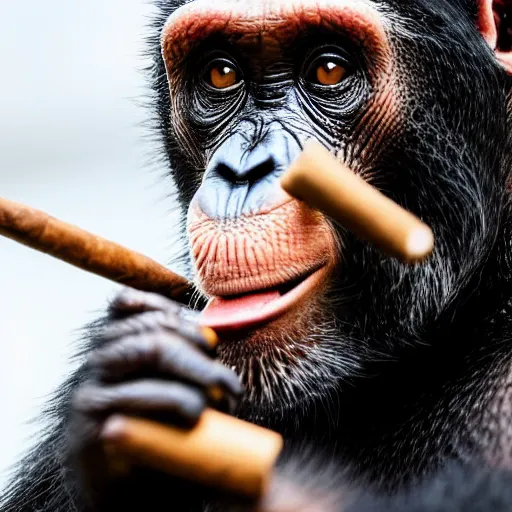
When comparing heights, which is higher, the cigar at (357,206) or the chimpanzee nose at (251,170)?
the cigar at (357,206)

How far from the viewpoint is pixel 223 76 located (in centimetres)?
267

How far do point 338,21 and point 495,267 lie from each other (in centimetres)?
71

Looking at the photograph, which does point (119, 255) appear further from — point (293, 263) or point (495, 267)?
point (495, 267)

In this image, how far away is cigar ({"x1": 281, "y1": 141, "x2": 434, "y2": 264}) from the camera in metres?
1.62

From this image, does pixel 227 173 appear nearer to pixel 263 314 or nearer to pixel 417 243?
pixel 263 314

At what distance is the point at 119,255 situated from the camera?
213cm

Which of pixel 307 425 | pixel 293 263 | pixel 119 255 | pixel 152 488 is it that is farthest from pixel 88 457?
pixel 307 425

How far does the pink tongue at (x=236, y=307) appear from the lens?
218cm

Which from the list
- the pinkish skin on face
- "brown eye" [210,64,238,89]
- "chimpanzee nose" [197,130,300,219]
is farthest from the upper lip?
"brown eye" [210,64,238,89]

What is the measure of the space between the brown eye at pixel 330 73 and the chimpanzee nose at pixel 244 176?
210 mm


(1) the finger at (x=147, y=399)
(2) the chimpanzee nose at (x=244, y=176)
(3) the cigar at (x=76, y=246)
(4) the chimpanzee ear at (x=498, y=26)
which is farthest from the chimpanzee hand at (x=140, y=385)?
(4) the chimpanzee ear at (x=498, y=26)

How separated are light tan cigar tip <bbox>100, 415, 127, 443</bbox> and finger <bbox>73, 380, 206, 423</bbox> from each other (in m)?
0.03

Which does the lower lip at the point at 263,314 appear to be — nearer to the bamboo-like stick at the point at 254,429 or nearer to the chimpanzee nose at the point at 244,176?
the chimpanzee nose at the point at 244,176

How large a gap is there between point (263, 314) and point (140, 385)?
1.79 ft
